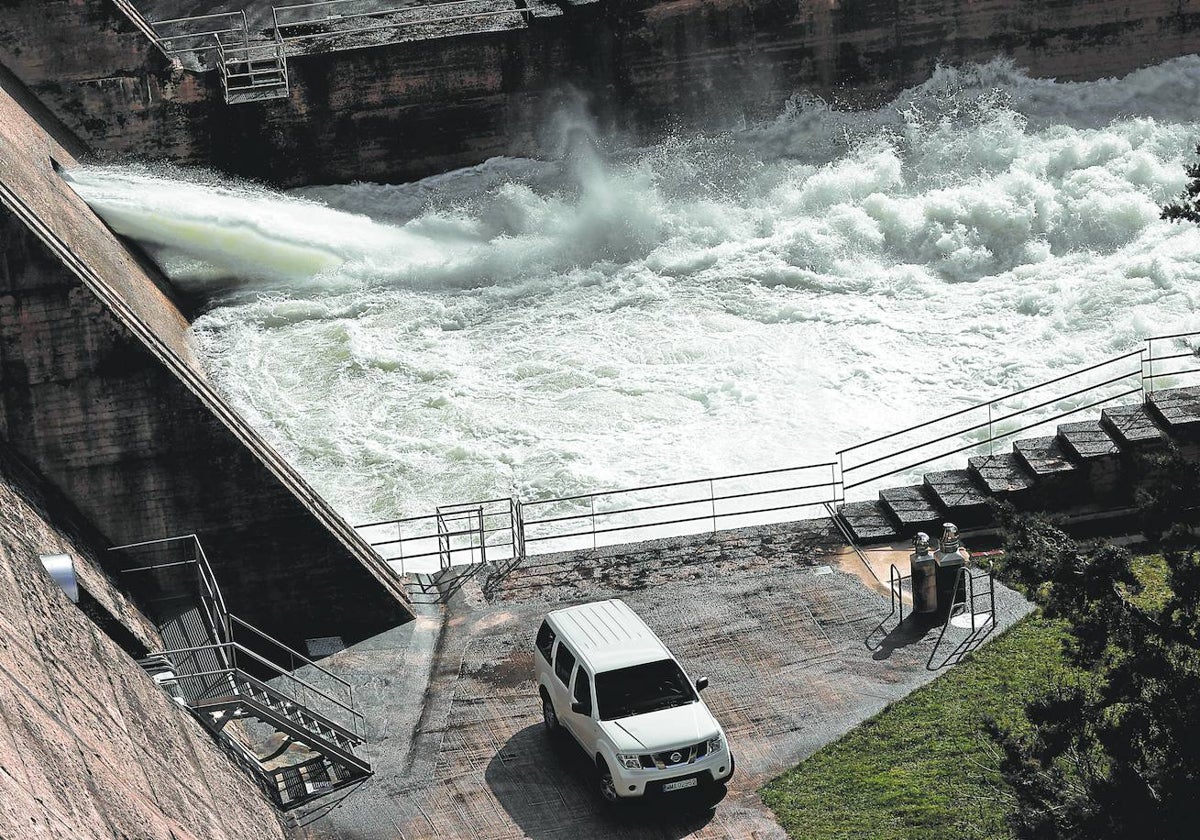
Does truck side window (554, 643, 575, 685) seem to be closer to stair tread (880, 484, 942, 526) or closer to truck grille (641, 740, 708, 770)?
truck grille (641, 740, 708, 770)

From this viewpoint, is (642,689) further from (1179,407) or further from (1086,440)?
(1179,407)

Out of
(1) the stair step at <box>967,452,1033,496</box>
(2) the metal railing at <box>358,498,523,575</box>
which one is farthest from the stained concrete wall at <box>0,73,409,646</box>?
(1) the stair step at <box>967,452,1033,496</box>

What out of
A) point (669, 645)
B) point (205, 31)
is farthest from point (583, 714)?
point (205, 31)

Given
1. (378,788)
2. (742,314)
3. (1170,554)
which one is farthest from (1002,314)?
(1170,554)

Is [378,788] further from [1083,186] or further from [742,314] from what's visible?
[1083,186]

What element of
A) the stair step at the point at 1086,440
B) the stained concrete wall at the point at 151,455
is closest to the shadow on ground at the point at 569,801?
the stained concrete wall at the point at 151,455

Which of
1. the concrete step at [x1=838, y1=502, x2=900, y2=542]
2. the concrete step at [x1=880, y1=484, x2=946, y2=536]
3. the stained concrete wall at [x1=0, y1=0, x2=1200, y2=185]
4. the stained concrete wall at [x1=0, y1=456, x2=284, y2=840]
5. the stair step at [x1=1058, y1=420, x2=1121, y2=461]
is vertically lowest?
the concrete step at [x1=838, y1=502, x2=900, y2=542]

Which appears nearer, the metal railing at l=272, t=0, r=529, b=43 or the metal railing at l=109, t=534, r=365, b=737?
the metal railing at l=109, t=534, r=365, b=737
